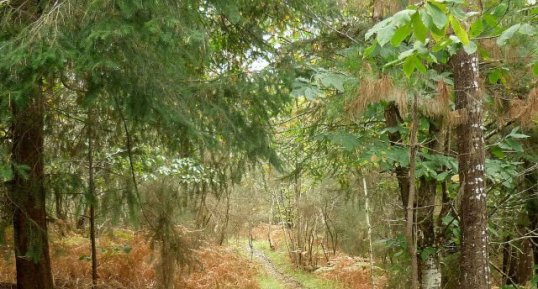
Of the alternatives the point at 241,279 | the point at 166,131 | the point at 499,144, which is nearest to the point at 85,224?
the point at 241,279

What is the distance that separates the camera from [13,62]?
133 inches

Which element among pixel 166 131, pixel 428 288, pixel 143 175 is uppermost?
pixel 166 131

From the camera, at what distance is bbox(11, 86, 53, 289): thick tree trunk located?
524cm

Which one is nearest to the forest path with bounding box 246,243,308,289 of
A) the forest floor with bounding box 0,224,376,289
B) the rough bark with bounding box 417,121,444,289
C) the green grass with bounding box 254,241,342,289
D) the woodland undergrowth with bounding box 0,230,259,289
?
the forest floor with bounding box 0,224,376,289

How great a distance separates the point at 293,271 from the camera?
19453mm

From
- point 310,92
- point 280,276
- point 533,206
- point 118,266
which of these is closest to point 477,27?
point 310,92

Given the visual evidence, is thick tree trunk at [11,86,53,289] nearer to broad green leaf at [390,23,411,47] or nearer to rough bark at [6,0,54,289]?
rough bark at [6,0,54,289]

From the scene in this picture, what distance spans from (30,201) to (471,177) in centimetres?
528

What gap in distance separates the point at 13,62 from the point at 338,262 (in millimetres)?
12992

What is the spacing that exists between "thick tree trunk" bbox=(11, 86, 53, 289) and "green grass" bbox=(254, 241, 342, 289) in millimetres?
10518

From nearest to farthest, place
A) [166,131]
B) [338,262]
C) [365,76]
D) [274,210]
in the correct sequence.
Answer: [365,76], [166,131], [338,262], [274,210]

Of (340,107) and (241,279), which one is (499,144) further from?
(241,279)

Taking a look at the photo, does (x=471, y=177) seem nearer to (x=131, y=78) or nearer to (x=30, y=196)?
(x=131, y=78)

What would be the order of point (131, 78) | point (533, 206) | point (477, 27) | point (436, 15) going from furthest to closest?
point (533, 206), point (131, 78), point (477, 27), point (436, 15)
